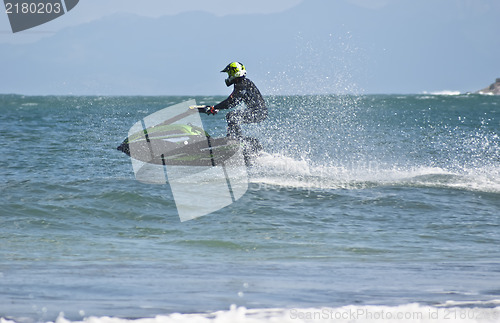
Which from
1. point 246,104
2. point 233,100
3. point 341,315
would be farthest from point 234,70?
point 341,315

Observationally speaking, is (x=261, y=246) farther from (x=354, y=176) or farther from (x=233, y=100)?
(x=354, y=176)

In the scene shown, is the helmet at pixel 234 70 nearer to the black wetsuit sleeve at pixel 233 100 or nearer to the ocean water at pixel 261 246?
the black wetsuit sleeve at pixel 233 100

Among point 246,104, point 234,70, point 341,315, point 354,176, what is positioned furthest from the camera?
point 354,176

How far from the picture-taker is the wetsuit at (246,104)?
14.0 m

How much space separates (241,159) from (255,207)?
10.4 ft

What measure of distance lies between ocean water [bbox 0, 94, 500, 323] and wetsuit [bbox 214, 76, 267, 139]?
1193 mm

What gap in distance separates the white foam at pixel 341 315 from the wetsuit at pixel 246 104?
28.8ft

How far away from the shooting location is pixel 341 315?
17.4 feet

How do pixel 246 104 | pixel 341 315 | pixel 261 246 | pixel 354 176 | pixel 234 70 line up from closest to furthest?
pixel 341 315 < pixel 261 246 < pixel 234 70 < pixel 246 104 < pixel 354 176

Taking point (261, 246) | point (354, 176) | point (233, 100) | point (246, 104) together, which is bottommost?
point (354, 176)

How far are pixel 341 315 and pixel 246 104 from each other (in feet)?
29.9

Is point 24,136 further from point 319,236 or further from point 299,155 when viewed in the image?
point 319,236

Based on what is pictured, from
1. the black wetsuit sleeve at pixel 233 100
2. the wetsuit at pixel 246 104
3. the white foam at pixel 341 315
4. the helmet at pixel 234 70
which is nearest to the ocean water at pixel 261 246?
the white foam at pixel 341 315

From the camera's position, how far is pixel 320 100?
2302 inches
